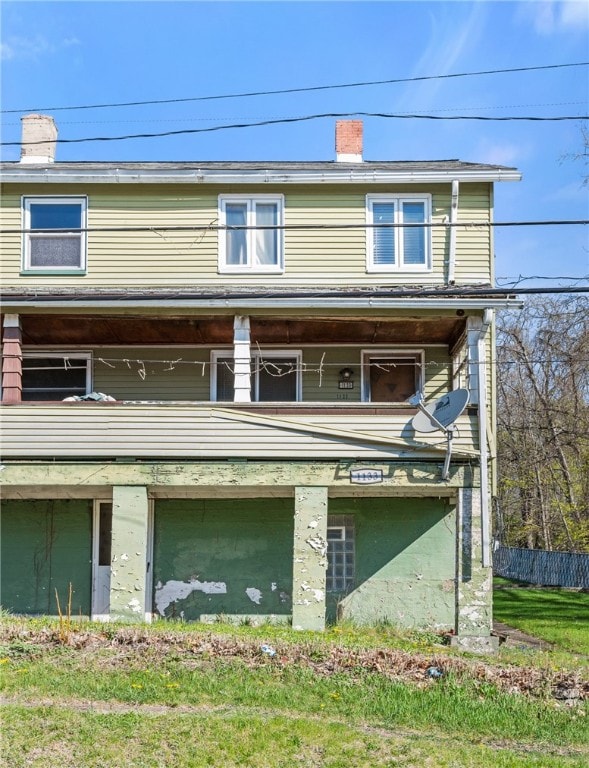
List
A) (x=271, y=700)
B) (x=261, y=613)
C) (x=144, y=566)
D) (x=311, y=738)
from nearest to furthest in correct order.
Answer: (x=311, y=738)
(x=271, y=700)
(x=144, y=566)
(x=261, y=613)

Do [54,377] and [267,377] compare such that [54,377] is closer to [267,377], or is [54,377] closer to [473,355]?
[267,377]

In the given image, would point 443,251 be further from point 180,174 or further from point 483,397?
point 180,174

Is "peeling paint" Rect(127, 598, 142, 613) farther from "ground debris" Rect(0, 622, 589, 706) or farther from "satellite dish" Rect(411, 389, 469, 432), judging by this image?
"satellite dish" Rect(411, 389, 469, 432)

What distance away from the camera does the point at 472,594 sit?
13797mm

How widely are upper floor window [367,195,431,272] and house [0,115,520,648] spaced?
0.10 ft

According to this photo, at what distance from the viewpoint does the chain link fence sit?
1118 inches

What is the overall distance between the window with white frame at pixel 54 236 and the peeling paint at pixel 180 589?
19.1 feet

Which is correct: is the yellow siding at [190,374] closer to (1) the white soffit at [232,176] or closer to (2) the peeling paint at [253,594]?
(1) the white soffit at [232,176]

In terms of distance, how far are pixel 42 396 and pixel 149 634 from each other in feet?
24.8

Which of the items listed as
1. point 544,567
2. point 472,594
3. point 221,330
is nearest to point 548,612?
point 472,594

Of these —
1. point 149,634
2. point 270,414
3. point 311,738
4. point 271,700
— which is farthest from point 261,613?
point 311,738

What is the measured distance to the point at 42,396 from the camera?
17.3 meters

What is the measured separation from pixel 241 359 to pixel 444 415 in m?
3.43

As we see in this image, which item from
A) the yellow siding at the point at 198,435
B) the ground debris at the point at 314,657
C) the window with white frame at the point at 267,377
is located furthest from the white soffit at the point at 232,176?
the ground debris at the point at 314,657
